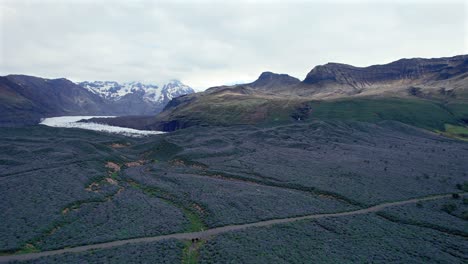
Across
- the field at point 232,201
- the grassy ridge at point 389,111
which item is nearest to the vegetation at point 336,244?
the field at point 232,201

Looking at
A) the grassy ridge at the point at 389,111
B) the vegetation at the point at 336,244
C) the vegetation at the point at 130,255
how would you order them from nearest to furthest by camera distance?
the vegetation at the point at 130,255, the vegetation at the point at 336,244, the grassy ridge at the point at 389,111

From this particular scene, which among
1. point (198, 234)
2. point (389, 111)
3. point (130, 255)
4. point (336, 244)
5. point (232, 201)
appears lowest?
point (336, 244)

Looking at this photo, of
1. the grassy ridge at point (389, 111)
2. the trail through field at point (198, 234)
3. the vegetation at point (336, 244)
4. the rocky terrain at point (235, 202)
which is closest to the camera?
the trail through field at point (198, 234)

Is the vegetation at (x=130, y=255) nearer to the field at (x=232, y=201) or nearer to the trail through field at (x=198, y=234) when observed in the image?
the field at (x=232, y=201)

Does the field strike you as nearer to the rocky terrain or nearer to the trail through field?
the rocky terrain

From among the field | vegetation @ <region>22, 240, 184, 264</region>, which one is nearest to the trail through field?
the field

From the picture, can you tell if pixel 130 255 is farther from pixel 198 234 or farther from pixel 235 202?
pixel 235 202

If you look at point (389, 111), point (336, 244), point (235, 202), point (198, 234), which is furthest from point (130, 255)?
point (389, 111)

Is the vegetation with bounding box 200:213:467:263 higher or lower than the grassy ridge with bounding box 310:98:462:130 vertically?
lower

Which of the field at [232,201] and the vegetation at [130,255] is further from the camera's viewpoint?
the field at [232,201]
